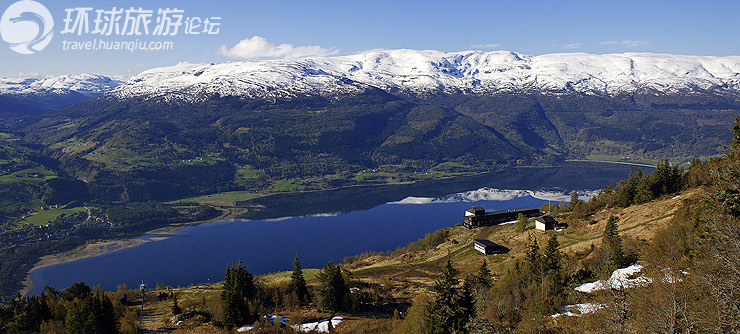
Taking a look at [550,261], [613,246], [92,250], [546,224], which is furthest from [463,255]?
[92,250]

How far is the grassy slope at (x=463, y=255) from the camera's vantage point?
43.7 m

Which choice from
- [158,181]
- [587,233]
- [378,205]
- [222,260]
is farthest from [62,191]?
[587,233]

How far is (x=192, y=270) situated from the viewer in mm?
96250

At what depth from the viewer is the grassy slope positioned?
43719 millimetres

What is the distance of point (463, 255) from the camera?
197 ft

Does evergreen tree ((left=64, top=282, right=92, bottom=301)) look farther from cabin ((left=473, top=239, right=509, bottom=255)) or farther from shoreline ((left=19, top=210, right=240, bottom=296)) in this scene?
shoreline ((left=19, top=210, right=240, bottom=296))

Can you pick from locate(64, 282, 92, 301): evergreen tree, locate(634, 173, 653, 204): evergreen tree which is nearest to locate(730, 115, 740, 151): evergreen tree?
locate(634, 173, 653, 204): evergreen tree

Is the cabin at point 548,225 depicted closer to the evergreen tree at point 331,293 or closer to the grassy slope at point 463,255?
the grassy slope at point 463,255

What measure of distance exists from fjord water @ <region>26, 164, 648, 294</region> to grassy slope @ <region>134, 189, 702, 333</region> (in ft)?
118

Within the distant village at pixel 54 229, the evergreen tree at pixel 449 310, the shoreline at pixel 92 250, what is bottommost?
the shoreline at pixel 92 250

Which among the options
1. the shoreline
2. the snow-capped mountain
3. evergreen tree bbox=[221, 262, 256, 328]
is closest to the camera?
evergreen tree bbox=[221, 262, 256, 328]

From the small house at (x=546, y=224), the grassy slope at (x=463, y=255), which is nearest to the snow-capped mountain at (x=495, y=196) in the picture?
the grassy slope at (x=463, y=255)

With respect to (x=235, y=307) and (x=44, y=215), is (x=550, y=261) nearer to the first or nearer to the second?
(x=235, y=307)

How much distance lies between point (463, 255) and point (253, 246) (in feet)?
221
